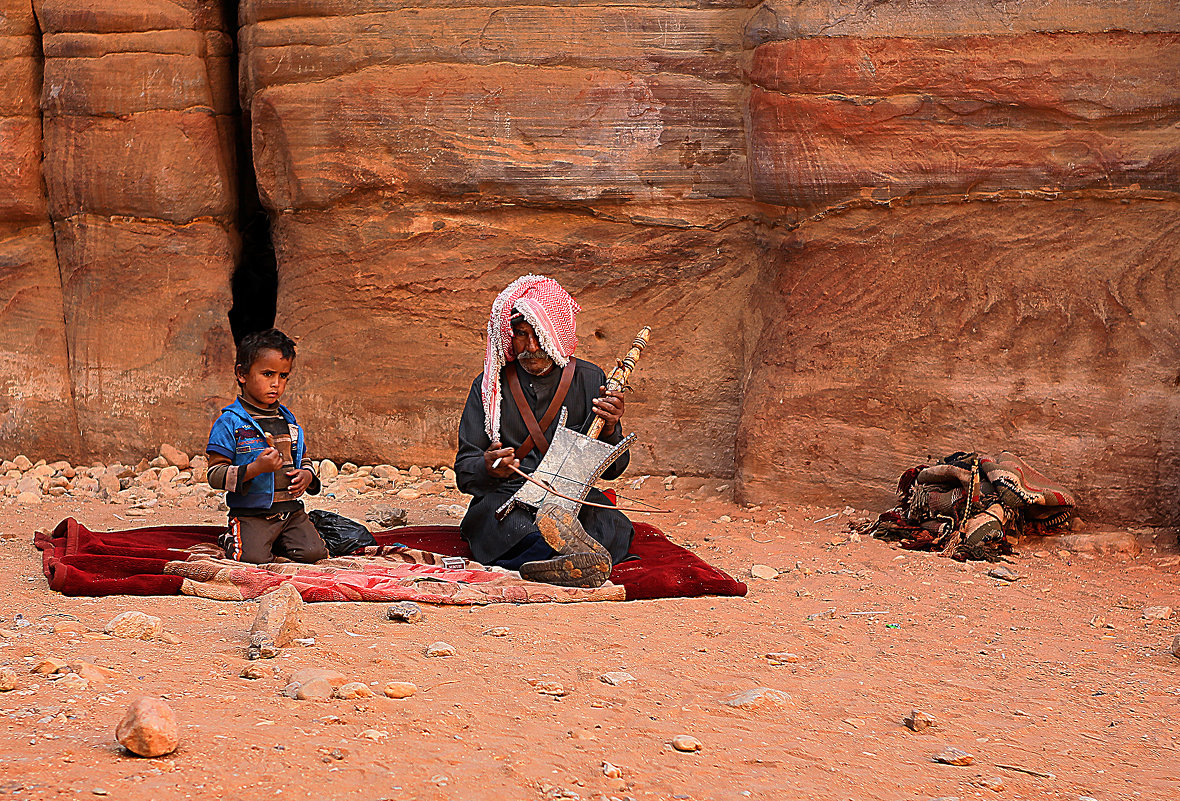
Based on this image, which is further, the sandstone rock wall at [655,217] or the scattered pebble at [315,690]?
the sandstone rock wall at [655,217]

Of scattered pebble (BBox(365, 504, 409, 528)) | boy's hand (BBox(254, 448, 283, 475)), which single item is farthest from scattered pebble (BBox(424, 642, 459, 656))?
scattered pebble (BBox(365, 504, 409, 528))

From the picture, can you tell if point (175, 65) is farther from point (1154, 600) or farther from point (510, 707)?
point (1154, 600)

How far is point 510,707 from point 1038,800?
4.51ft

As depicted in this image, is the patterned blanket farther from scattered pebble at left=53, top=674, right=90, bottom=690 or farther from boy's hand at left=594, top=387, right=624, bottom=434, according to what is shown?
scattered pebble at left=53, top=674, right=90, bottom=690

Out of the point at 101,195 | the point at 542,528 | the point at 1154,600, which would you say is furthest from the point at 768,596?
the point at 101,195

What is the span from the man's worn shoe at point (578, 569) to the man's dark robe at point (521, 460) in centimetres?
45

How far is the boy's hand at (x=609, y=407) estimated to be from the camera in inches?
202

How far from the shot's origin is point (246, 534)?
16.7ft

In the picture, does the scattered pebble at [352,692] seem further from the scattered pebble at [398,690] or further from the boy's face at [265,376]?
the boy's face at [265,376]

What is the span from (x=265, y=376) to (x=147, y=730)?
2694 mm

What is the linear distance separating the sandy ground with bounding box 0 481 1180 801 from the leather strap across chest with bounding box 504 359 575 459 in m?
1.00

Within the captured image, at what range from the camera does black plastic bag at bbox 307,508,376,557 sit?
17.9ft

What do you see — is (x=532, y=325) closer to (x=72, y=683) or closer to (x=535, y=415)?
(x=535, y=415)

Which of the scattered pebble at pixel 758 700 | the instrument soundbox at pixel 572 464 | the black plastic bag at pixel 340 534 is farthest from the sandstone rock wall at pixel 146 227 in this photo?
the scattered pebble at pixel 758 700
